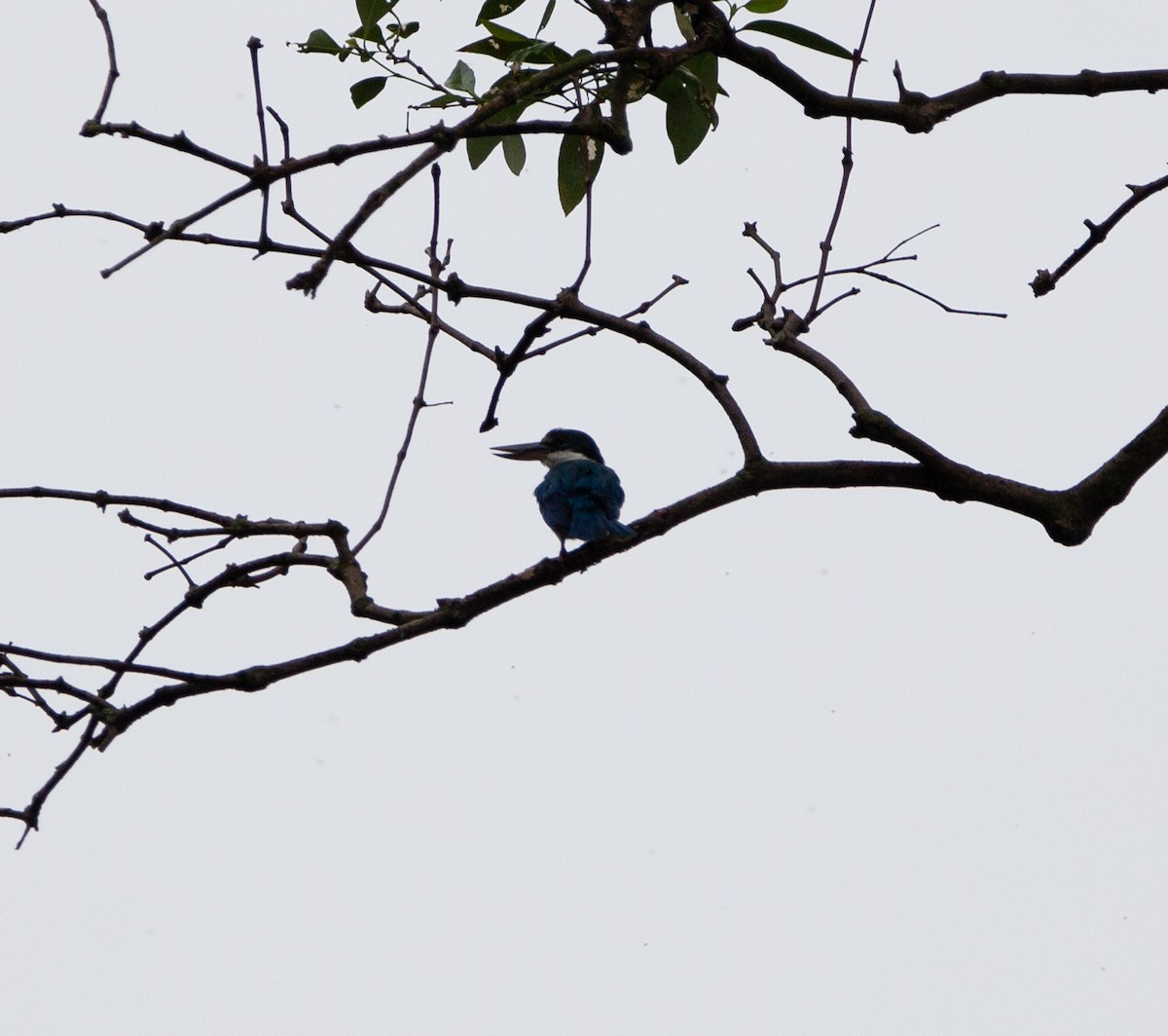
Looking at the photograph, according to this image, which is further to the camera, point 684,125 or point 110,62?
point 684,125

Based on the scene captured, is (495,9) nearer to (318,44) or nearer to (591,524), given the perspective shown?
(318,44)

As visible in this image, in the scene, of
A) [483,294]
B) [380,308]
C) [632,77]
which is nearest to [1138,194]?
[632,77]

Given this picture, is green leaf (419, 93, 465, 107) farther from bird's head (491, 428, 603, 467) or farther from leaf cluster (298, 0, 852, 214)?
bird's head (491, 428, 603, 467)

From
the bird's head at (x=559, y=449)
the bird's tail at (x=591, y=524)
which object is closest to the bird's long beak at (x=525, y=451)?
the bird's head at (x=559, y=449)

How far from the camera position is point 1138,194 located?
10.7 ft

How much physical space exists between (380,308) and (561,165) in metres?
0.58

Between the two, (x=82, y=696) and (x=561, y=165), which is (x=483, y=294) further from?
(x=82, y=696)

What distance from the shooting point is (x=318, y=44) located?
10.3ft

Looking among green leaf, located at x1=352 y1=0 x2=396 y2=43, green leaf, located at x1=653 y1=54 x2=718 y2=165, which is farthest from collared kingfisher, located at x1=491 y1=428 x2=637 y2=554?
green leaf, located at x1=352 y1=0 x2=396 y2=43

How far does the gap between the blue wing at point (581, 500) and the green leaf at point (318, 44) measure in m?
1.82

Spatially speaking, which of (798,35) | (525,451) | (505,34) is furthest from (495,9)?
(525,451)


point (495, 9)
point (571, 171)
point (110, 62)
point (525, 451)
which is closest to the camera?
point (110, 62)

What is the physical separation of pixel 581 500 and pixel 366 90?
1.91m

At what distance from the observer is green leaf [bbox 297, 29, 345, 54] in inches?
124
